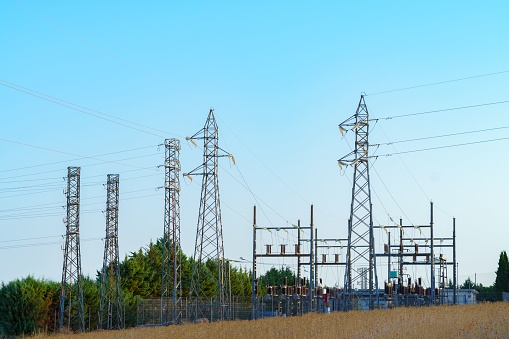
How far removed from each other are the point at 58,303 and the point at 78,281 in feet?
22.3

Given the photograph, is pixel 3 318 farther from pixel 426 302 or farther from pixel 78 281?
pixel 426 302

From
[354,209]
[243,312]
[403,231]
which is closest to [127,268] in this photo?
[243,312]

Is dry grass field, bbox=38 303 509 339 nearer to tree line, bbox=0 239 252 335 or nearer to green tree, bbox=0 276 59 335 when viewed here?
tree line, bbox=0 239 252 335

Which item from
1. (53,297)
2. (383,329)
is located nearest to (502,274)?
(53,297)

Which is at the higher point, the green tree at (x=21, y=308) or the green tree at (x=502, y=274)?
the green tree at (x=502, y=274)

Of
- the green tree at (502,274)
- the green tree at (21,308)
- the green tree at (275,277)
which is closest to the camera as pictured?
the green tree at (21,308)

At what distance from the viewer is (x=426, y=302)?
59719mm

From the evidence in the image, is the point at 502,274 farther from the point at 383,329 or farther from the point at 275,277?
the point at 383,329

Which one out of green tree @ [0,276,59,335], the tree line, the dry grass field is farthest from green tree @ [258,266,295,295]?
the dry grass field

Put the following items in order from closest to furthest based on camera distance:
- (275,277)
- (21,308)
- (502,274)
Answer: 1. (21,308)
2. (502,274)
3. (275,277)

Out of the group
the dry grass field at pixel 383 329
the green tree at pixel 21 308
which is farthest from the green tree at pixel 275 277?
the dry grass field at pixel 383 329

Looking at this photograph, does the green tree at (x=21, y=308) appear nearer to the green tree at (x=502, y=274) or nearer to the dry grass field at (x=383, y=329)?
the dry grass field at (x=383, y=329)

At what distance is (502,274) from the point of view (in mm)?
89938

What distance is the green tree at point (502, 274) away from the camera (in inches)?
3514
